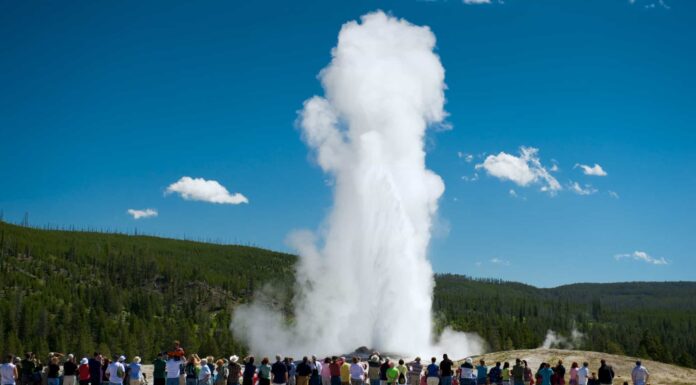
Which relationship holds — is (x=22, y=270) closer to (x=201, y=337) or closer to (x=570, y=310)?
(x=201, y=337)

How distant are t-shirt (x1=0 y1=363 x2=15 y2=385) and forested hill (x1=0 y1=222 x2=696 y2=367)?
218 ft

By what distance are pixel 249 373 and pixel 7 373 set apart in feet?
18.8

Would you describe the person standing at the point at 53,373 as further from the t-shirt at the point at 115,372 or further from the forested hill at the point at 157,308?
the forested hill at the point at 157,308

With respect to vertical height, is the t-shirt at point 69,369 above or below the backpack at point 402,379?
above

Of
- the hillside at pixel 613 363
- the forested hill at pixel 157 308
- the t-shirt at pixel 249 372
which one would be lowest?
the hillside at pixel 613 363

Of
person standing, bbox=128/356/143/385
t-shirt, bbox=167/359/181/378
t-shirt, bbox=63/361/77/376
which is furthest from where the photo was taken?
t-shirt, bbox=63/361/77/376

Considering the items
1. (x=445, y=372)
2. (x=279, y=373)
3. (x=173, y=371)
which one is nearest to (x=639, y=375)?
(x=445, y=372)

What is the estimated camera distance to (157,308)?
125 m

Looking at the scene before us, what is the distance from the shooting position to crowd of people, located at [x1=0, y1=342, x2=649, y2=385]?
685 inches

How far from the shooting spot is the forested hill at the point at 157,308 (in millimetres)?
88000

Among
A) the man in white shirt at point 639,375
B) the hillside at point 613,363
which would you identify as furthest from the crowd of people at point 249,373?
the hillside at point 613,363

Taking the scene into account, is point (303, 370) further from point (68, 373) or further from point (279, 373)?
point (68, 373)

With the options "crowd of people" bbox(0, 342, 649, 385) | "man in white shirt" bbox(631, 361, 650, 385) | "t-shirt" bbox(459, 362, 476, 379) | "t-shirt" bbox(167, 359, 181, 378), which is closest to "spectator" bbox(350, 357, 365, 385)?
"crowd of people" bbox(0, 342, 649, 385)

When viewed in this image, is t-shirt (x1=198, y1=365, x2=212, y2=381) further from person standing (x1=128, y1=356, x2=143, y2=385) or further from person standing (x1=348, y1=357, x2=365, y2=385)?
person standing (x1=348, y1=357, x2=365, y2=385)
